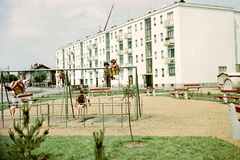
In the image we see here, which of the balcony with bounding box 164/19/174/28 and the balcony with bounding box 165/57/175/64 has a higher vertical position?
the balcony with bounding box 164/19/174/28

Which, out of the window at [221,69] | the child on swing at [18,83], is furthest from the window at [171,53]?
the child on swing at [18,83]

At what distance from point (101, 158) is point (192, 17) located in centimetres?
3854

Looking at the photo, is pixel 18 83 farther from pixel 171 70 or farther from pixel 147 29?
pixel 147 29

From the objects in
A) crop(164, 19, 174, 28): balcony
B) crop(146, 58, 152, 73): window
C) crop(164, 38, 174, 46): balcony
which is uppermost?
crop(164, 19, 174, 28): balcony

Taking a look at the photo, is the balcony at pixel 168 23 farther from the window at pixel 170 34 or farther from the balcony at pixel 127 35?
the balcony at pixel 127 35

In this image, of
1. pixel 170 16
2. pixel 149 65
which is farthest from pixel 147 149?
pixel 149 65

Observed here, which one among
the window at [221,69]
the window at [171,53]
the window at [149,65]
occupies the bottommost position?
the window at [221,69]

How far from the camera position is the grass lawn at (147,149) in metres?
5.18

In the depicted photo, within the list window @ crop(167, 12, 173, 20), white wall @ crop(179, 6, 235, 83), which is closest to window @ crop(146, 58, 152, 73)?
white wall @ crop(179, 6, 235, 83)

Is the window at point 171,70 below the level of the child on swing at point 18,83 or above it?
above

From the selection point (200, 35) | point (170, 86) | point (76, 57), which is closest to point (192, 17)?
point (200, 35)

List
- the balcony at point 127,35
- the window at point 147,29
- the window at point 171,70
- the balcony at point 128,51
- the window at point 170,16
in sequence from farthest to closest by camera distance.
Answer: the balcony at point 128,51 < the balcony at point 127,35 < the window at point 147,29 < the window at point 171,70 < the window at point 170,16

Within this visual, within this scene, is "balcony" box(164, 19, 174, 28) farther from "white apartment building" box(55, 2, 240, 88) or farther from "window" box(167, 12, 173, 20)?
"window" box(167, 12, 173, 20)

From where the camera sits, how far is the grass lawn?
5.18 m
